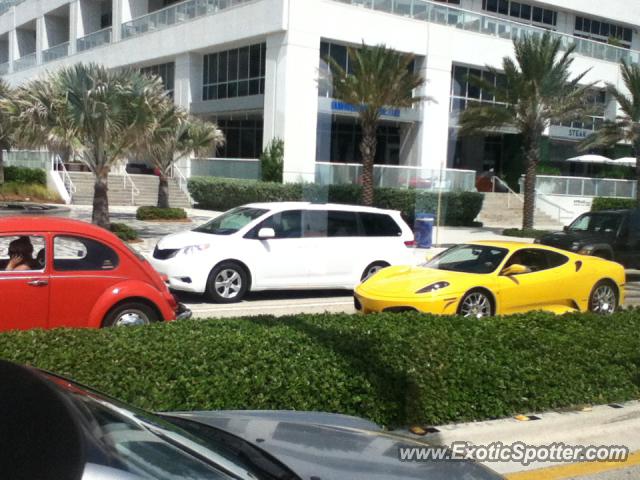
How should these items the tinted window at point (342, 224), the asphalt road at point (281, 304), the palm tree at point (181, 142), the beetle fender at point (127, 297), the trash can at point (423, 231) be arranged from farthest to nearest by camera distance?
1. the palm tree at point (181, 142)
2. the trash can at point (423, 231)
3. the tinted window at point (342, 224)
4. the asphalt road at point (281, 304)
5. the beetle fender at point (127, 297)

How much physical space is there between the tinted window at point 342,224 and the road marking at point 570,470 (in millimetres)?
Result: 8446

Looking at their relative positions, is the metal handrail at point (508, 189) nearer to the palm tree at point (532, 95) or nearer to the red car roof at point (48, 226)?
the palm tree at point (532, 95)

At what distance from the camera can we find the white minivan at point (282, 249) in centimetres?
1220

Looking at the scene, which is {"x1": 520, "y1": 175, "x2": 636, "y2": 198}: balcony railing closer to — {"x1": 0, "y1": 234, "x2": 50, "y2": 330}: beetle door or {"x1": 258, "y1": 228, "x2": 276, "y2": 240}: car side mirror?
{"x1": 258, "y1": 228, "x2": 276, "y2": 240}: car side mirror

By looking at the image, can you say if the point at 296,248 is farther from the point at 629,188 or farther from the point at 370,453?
the point at 629,188

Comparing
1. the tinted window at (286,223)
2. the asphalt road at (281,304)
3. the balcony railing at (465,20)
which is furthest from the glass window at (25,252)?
the balcony railing at (465,20)

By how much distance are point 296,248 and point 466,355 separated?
7.12m

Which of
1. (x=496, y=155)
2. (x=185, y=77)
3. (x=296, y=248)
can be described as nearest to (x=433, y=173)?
(x=496, y=155)

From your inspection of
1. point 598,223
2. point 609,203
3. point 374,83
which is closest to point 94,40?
point 374,83

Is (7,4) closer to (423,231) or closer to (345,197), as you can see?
(345,197)

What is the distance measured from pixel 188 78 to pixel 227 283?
89.7 ft

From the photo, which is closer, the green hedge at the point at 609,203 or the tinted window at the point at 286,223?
the tinted window at the point at 286,223

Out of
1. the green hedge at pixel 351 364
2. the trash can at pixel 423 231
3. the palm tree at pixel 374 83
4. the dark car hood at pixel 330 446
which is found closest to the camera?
the dark car hood at pixel 330 446

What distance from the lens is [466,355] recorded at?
19.6 ft
